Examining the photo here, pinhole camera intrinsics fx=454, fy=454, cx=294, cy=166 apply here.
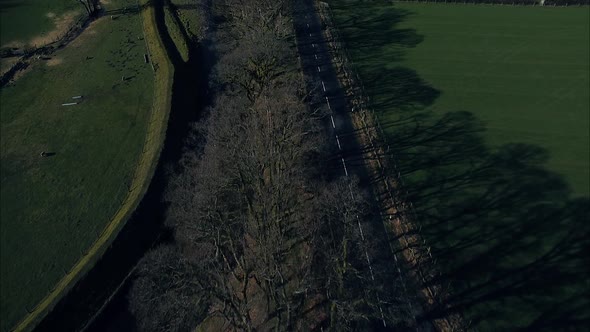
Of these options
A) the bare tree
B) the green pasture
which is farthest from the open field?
the green pasture

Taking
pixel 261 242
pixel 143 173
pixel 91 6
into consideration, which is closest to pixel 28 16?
pixel 91 6

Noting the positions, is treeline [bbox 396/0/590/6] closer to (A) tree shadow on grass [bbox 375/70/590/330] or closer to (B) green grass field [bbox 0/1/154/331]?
(A) tree shadow on grass [bbox 375/70/590/330]

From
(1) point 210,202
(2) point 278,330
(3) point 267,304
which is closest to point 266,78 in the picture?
(1) point 210,202

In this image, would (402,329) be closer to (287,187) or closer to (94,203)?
(287,187)

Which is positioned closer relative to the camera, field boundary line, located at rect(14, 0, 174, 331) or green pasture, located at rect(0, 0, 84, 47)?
field boundary line, located at rect(14, 0, 174, 331)

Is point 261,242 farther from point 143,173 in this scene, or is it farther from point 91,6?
point 91,6

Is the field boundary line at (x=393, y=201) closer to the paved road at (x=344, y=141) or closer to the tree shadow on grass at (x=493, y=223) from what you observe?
the tree shadow on grass at (x=493, y=223)

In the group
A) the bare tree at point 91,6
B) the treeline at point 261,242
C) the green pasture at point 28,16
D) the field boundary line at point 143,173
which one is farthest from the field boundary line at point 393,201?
the green pasture at point 28,16
